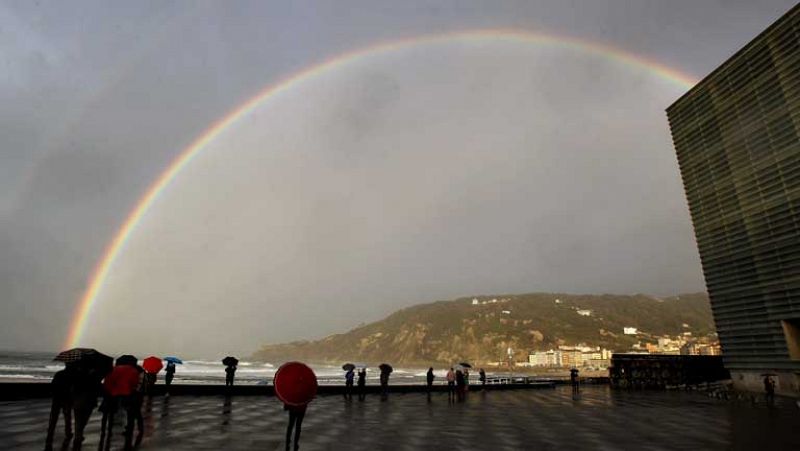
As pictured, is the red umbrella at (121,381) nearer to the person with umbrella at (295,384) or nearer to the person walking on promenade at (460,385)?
the person with umbrella at (295,384)

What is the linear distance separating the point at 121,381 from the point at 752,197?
51.9 meters

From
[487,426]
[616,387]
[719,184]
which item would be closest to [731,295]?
[719,184]

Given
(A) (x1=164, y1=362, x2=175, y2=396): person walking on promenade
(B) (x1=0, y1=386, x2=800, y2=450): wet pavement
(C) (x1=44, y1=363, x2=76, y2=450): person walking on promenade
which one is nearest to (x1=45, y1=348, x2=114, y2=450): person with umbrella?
(C) (x1=44, y1=363, x2=76, y2=450): person walking on promenade

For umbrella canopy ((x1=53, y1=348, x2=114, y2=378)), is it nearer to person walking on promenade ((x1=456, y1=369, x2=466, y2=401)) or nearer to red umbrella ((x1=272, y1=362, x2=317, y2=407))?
red umbrella ((x1=272, y1=362, x2=317, y2=407))

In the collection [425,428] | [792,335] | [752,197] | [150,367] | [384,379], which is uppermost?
[752,197]

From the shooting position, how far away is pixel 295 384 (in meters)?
7.86

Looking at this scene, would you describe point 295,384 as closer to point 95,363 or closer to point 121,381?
point 121,381

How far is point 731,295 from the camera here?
47.2 m

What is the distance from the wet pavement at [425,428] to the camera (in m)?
13.4

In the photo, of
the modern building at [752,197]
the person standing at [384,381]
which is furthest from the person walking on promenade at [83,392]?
the modern building at [752,197]

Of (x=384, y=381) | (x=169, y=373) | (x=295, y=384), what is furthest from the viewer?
(x=384, y=381)

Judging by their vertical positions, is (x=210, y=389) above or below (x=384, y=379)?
below

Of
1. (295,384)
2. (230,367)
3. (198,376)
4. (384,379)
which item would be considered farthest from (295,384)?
(198,376)

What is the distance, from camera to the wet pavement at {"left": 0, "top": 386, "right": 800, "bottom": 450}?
13414 mm
